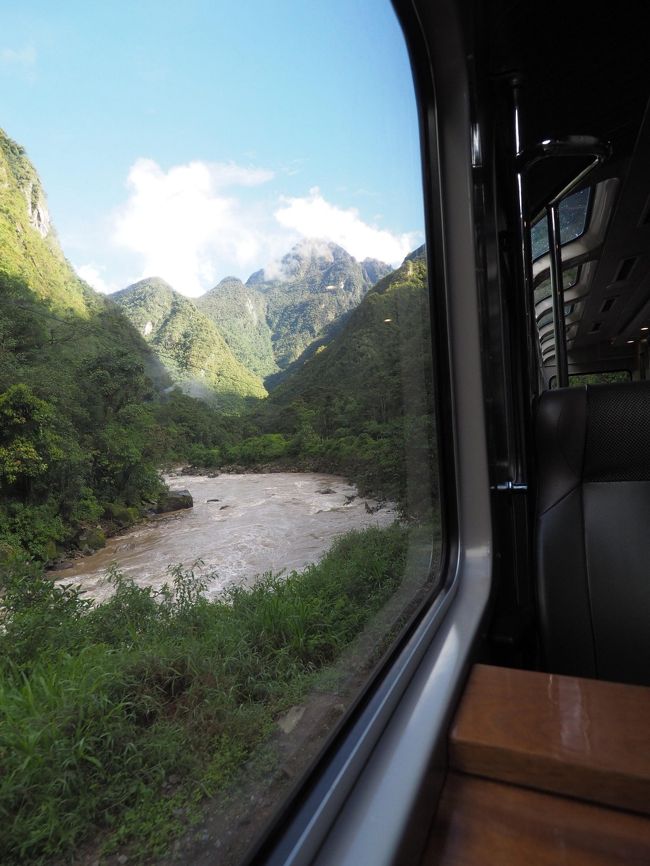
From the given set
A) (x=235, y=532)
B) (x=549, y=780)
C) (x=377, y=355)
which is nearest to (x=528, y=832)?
(x=549, y=780)

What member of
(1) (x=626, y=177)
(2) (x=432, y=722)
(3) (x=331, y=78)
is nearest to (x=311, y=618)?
(2) (x=432, y=722)

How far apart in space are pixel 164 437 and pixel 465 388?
1399 millimetres

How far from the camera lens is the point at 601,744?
0.88 meters

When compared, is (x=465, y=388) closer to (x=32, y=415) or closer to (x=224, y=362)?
(x=224, y=362)

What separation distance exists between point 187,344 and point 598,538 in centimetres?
114

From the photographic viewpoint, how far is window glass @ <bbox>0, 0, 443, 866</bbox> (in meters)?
0.47

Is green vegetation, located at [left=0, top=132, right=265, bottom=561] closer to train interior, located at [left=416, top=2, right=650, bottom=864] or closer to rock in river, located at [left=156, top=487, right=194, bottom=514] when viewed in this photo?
rock in river, located at [left=156, top=487, right=194, bottom=514]

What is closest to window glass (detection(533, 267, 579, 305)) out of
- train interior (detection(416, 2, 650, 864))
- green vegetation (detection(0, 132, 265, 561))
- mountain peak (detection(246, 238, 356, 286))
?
train interior (detection(416, 2, 650, 864))

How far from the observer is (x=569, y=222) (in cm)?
418

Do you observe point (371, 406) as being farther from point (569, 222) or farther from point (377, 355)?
point (569, 222)

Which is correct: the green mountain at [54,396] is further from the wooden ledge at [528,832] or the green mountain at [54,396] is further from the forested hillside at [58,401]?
the wooden ledge at [528,832]

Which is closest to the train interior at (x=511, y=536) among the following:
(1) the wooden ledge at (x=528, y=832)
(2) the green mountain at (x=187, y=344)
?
(1) the wooden ledge at (x=528, y=832)

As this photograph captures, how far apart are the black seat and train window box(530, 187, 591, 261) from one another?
96.7 inches

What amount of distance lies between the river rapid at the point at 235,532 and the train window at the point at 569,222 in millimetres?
3048
